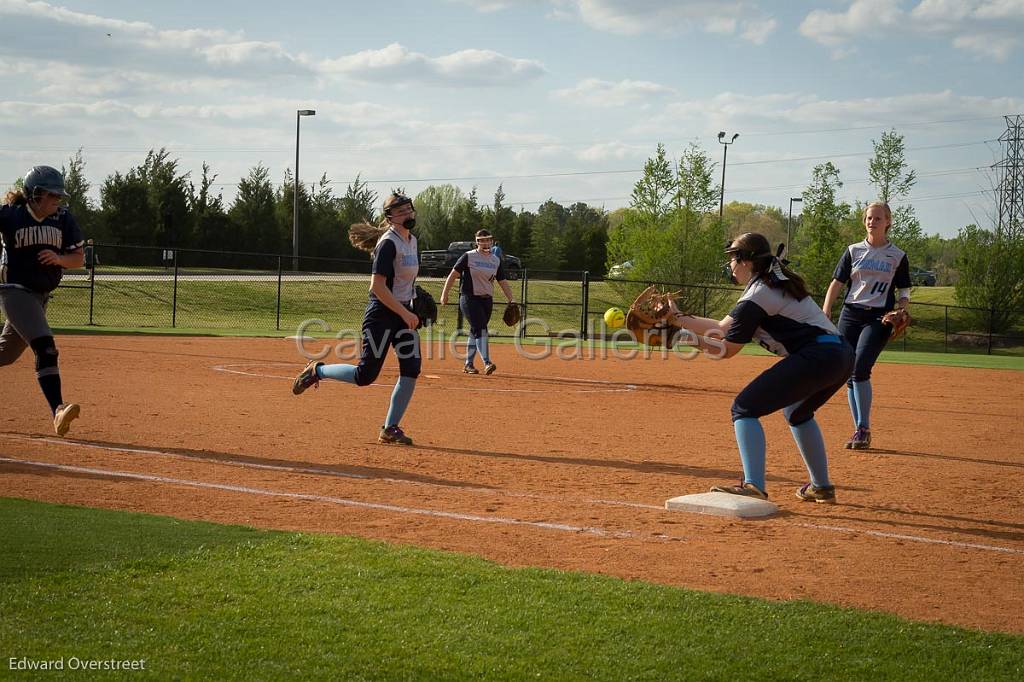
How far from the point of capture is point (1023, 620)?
183 inches

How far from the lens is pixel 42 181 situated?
26.7 feet

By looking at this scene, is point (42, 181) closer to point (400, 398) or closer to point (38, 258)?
point (38, 258)

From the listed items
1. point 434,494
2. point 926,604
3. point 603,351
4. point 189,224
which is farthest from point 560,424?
point 189,224

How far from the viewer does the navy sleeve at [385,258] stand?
8.80 metres

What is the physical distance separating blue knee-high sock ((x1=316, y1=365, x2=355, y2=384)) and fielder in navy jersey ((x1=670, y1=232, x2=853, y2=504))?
143 inches

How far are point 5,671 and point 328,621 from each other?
121 centimetres

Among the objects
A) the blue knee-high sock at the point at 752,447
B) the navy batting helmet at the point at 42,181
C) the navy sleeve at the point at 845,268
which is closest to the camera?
the blue knee-high sock at the point at 752,447

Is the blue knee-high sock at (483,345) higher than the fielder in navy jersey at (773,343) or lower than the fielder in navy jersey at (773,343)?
lower

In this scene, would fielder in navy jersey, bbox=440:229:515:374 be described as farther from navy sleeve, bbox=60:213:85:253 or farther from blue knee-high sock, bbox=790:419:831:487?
blue knee-high sock, bbox=790:419:831:487

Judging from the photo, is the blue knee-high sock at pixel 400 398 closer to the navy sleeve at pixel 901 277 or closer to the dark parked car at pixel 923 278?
the navy sleeve at pixel 901 277

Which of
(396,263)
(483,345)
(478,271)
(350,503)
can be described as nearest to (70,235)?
(396,263)

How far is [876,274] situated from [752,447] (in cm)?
364

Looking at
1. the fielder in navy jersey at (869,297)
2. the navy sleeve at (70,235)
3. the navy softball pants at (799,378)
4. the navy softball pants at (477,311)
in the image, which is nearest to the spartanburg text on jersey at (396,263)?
Result: the navy sleeve at (70,235)

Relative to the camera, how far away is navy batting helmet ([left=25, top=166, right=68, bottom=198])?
8117 millimetres
